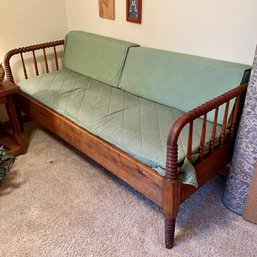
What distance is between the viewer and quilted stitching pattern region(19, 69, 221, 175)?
1515 mm

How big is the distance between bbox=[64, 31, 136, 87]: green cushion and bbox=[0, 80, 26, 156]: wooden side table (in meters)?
0.67

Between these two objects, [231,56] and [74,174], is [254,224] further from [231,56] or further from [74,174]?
[74,174]

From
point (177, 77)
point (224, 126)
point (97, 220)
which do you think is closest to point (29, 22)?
point (177, 77)

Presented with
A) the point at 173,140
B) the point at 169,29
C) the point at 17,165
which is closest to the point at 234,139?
the point at 173,140

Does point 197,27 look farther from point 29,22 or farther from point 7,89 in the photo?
point 29,22

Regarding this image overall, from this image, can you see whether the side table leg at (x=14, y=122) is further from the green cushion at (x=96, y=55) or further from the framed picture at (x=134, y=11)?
the framed picture at (x=134, y=11)

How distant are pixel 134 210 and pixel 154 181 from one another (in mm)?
424

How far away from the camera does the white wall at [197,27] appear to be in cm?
167

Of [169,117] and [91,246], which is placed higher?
[169,117]

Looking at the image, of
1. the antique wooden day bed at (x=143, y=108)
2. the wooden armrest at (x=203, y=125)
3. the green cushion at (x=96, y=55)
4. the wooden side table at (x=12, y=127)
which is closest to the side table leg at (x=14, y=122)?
the wooden side table at (x=12, y=127)

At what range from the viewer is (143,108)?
76.1 inches

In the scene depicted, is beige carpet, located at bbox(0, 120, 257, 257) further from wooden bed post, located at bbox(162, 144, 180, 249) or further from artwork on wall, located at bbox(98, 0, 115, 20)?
artwork on wall, located at bbox(98, 0, 115, 20)

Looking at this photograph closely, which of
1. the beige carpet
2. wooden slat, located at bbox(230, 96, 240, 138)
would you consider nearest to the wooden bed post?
the beige carpet

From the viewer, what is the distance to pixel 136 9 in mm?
2207
